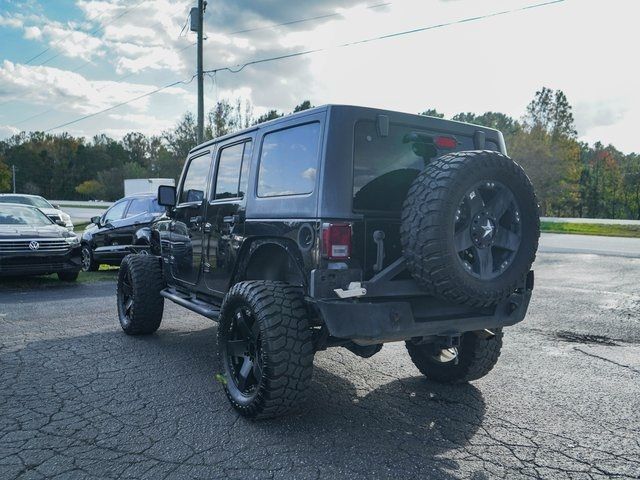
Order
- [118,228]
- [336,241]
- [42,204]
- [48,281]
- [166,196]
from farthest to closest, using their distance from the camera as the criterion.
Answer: [42,204] < [118,228] < [48,281] < [166,196] < [336,241]

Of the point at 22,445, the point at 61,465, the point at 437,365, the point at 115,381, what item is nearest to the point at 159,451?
the point at 61,465

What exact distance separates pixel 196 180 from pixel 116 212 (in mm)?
7444

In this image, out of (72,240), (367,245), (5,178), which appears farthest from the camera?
(5,178)

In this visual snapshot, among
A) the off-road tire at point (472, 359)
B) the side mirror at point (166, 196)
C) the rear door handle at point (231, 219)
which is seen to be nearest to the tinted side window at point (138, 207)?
the side mirror at point (166, 196)

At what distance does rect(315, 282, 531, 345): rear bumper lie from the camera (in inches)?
124

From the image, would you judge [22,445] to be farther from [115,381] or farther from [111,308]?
[111,308]

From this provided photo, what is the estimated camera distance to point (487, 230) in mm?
3312

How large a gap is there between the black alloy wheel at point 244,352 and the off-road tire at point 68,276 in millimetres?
7658

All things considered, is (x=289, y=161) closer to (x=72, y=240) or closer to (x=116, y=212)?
(x=72, y=240)

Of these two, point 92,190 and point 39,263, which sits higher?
point 92,190

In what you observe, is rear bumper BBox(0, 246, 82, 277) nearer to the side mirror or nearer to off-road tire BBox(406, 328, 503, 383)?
the side mirror

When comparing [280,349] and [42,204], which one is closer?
[280,349]

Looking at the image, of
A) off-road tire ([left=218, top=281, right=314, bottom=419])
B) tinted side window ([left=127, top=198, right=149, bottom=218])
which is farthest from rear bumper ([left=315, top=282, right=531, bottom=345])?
tinted side window ([left=127, top=198, right=149, bottom=218])

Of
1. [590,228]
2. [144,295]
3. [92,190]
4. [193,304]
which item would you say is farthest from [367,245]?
[92,190]
